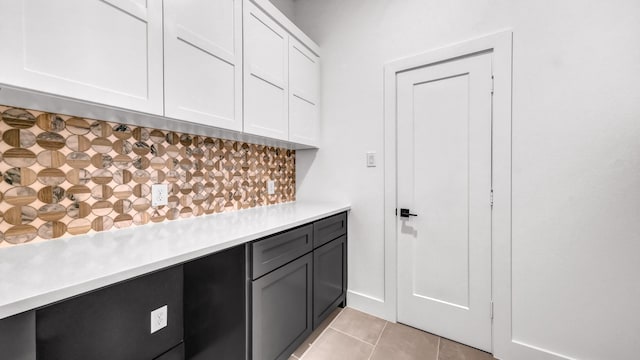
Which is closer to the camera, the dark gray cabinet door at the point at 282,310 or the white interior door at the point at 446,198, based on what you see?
the dark gray cabinet door at the point at 282,310

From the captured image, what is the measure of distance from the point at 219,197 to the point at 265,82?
904 mm

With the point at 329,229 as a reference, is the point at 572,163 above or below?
above

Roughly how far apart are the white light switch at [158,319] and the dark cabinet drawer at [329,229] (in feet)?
3.02

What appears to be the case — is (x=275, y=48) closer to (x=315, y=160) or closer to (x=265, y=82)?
(x=265, y=82)

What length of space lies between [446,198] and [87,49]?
2131mm

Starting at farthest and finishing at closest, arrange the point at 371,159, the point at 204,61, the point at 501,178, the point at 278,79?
the point at 371,159, the point at 278,79, the point at 501,178, the point at 204,61

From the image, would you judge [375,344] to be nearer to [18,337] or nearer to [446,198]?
[446,198]

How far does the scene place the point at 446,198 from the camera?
184cm

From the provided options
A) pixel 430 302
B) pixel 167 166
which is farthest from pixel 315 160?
pixel 430 302

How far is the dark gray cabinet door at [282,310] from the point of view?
49.5 inches

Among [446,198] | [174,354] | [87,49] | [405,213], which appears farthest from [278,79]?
[174,354]

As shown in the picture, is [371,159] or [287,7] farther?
[287,7]

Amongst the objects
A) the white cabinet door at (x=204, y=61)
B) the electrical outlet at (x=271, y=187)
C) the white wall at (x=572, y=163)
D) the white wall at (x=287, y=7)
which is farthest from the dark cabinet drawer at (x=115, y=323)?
the white wall at (x=287, y=7)

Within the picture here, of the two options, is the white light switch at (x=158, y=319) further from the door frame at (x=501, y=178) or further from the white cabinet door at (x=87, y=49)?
the door frame at (x=501, y=178)
